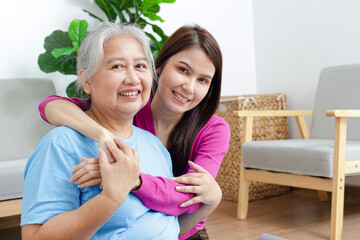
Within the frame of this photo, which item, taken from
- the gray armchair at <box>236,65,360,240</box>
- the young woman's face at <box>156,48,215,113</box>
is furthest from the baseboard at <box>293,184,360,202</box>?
the young woman's face at <box>156,48,215,113</box>

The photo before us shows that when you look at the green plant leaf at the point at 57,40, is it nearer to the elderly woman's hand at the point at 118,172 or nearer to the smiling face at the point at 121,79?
the smiling face at the point at 121,79

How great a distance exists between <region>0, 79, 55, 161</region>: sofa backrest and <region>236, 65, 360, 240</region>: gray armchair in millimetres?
1182

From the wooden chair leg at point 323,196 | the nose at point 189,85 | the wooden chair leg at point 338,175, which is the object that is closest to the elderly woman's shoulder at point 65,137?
the nose at point 189,85

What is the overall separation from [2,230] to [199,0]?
2221 mm

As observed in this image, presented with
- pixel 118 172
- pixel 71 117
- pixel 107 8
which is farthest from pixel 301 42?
pixel 118 172

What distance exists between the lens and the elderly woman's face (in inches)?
34.5

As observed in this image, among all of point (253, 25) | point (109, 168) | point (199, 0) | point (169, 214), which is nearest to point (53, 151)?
point (109, 168)

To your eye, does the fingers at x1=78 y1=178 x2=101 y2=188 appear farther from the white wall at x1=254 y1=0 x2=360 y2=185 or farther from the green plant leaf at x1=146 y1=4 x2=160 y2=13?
the white wall at x1=254 y1=0 x2=360 y2=185

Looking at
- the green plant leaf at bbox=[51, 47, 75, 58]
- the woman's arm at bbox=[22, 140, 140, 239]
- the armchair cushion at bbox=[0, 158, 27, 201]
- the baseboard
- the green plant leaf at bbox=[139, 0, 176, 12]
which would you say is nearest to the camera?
the woman's arm at bbox=[22, 140, 140, 239]

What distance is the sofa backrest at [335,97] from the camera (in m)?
2.56

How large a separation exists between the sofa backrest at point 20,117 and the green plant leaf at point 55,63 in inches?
A: 5.0

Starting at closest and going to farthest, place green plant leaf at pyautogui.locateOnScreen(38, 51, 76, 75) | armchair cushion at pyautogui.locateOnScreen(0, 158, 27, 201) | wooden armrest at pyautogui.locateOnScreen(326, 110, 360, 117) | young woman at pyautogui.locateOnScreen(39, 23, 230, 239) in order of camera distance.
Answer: young woman at pyautogui.locateOnScreen(39, 23, 230, 239) → armchair cushion at pyautogui.locateOnScreen(0, 158, 27, 201) → wooden armrest at pyautogui.locateOnScreen(326, 110, 360, 117) → green plant leaf at pyautogui.locateOnScreen(38, 51, 76, 75)

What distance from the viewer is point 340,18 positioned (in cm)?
286

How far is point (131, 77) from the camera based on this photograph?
88cm
